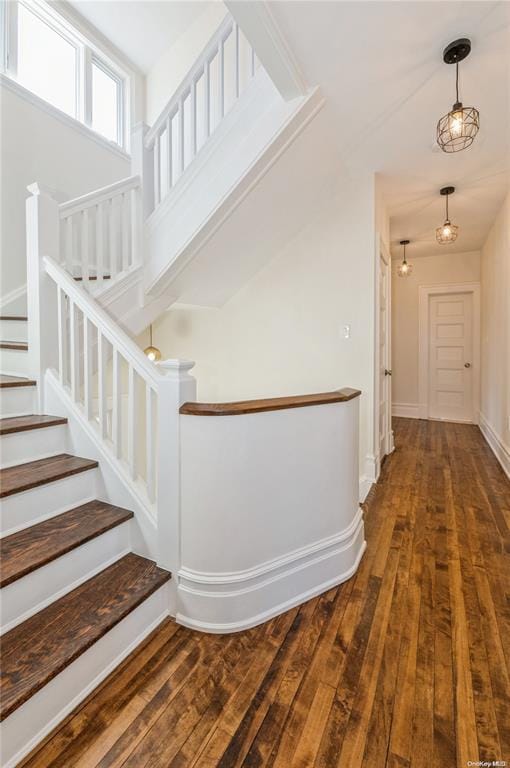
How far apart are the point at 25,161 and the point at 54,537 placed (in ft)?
10.6

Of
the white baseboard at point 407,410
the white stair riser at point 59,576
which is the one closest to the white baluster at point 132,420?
the white stair riser at point 59,576

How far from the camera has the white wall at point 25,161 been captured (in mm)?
2916

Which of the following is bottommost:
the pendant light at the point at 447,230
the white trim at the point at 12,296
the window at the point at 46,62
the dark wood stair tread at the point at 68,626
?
the dark wood stair tread at the point at 68,626

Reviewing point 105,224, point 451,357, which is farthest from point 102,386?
point 451,357

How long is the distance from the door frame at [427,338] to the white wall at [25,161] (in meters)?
4.98

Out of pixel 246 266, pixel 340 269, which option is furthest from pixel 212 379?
pixel 340 269

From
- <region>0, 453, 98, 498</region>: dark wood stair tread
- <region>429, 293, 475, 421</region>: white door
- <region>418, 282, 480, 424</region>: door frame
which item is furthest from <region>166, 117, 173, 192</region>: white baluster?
<region>429, 293, 475, 421</region>: white door

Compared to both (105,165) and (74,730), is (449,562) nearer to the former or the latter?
(74,730)

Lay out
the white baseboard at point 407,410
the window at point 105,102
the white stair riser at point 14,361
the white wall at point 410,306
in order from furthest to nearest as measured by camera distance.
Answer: the white baseboard at point 407,410 → the white wall at point 410,306 → the window at point 105,102 → the white stair riser at point 14,361

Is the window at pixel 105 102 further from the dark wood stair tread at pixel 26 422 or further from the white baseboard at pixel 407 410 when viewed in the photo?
the white baseboard at pixel 407 410

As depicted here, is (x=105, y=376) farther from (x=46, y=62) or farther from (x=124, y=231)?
(x=46, y=62)

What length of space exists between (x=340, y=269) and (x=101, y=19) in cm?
346

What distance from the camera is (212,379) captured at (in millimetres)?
3789

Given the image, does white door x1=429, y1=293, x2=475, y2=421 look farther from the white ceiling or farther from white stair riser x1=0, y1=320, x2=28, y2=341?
white stair riser x1=0, y1=320, x2=28, y2=341
